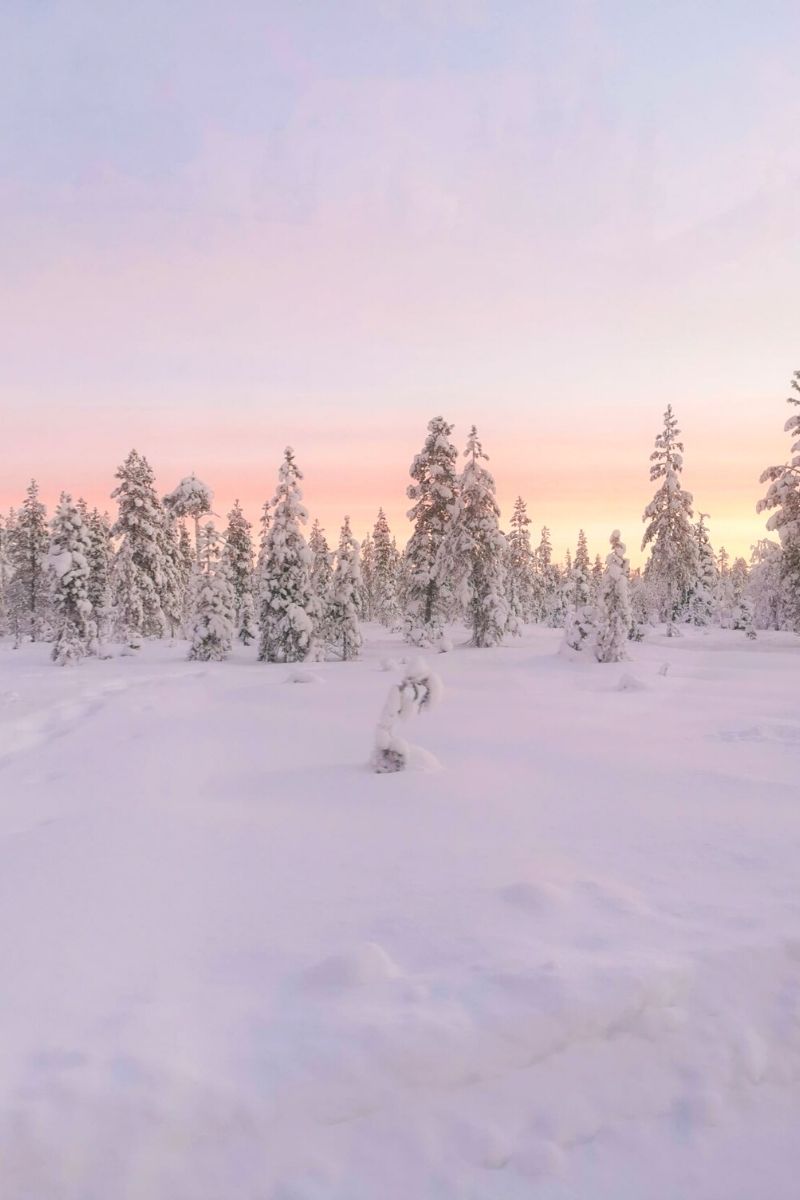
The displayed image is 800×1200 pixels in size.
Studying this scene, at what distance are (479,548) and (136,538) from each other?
19.9 metres

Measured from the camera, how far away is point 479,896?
15.8ft

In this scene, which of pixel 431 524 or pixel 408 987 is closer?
pixel 408 987

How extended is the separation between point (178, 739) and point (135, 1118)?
29.3 feet

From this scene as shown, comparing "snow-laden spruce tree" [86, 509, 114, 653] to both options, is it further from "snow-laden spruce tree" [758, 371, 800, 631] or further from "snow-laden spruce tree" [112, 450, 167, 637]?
"snow-laden spruce tree" [758, 371, 800, 631]

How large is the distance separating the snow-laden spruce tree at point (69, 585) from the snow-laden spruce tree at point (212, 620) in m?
4.38

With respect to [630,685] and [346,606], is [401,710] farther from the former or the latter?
[346,606]

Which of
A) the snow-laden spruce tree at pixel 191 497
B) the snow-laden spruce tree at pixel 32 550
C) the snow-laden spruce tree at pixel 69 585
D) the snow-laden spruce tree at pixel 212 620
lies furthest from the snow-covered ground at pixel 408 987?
the snow-laden spruce tree at pixel 32 550

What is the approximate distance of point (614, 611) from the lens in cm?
→ 2389

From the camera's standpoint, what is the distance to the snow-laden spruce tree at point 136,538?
3738 cm

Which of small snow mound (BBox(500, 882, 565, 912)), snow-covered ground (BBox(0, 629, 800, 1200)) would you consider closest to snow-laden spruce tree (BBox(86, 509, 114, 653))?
snow-covered ground (BBox(0, 629, 800, 1200))

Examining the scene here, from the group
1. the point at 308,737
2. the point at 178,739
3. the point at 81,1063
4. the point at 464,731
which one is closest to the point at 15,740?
the point at 178,739

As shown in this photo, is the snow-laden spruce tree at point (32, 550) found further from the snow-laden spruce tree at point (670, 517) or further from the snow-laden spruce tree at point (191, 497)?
the snow-laden spruce tree at point (670, 517)

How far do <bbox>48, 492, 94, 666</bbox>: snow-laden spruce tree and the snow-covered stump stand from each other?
2233 centimetres

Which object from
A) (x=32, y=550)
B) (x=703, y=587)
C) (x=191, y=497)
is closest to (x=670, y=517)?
(x=703, y=587)
